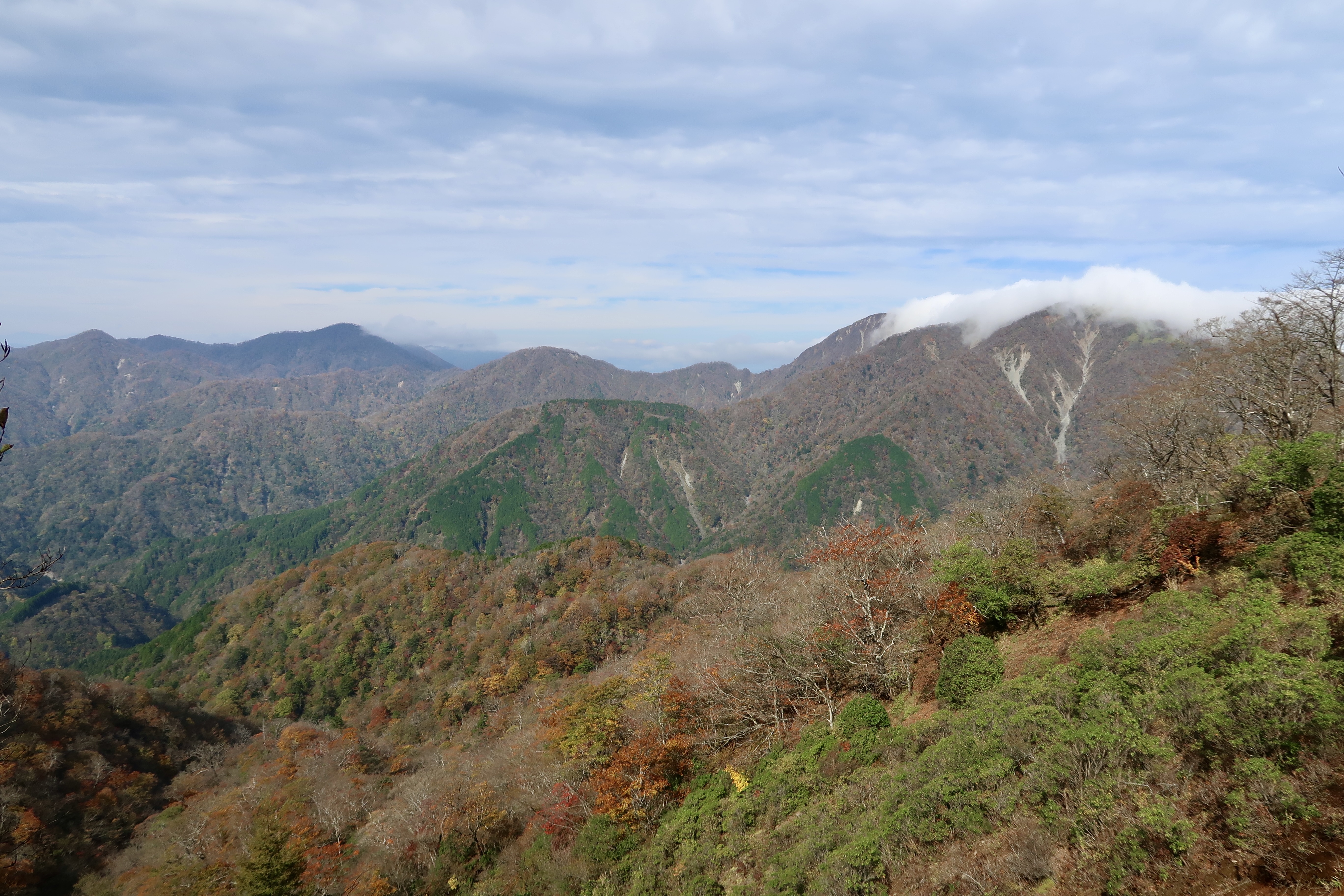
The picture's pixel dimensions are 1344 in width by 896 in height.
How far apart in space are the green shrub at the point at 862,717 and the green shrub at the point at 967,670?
2552 millimetres

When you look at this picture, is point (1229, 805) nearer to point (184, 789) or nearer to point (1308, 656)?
point (1308, 656)

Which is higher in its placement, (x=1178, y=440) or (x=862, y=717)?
(x=1178, y=440)

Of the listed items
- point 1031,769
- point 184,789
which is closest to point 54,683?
point 184,789

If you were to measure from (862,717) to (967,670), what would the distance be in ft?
Result: 15.4

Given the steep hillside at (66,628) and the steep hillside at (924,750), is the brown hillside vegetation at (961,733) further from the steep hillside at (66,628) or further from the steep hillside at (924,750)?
the steep hillside at (66,628)

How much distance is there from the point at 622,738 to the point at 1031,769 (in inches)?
1085

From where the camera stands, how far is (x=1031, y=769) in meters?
13.4

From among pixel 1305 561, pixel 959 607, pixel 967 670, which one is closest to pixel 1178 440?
pixel 959 607

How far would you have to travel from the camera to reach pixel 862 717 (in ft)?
75.3

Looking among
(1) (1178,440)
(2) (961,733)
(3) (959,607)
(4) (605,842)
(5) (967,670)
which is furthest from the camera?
(1) (1178,440)

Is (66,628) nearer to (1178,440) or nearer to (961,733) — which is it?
(961,733)

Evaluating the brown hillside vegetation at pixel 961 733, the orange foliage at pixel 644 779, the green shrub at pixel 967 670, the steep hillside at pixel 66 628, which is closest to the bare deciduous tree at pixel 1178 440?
the brown hillside vegetation at pixel 961 733

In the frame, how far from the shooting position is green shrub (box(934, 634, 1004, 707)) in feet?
69.8

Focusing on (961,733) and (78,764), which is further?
(78,764)
